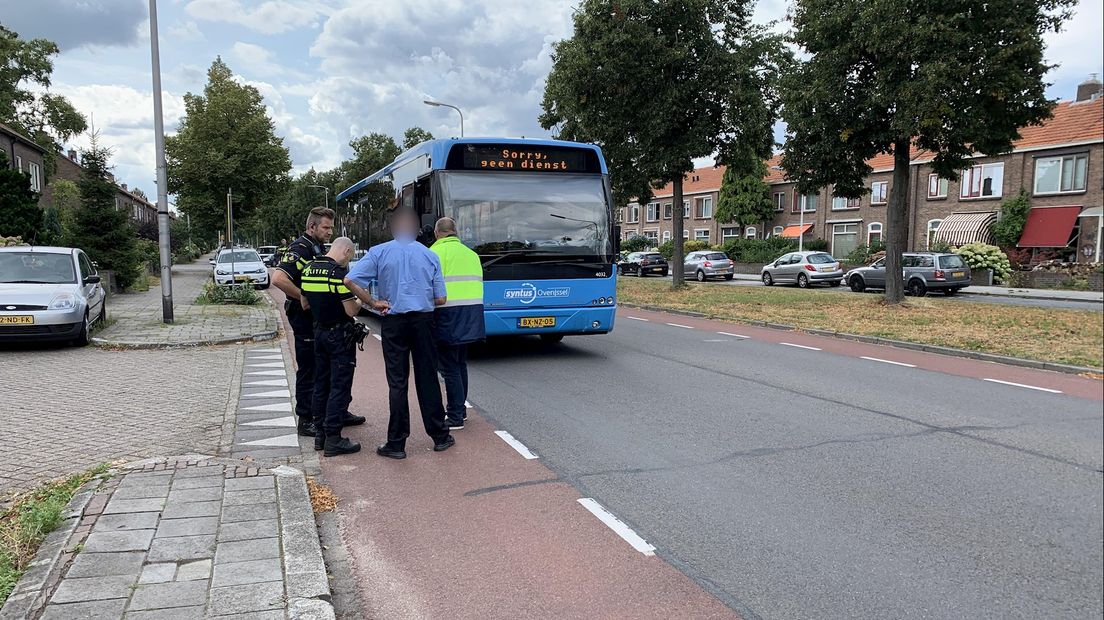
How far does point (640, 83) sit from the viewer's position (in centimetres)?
2206

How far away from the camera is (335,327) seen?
588cm

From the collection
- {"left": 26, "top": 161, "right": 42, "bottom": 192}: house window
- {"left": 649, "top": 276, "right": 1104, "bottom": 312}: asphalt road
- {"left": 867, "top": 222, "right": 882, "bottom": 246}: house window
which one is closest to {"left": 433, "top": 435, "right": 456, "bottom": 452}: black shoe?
{"left": 649, "top": 276, "right": 1104, "bottom": 312}: asphalt road

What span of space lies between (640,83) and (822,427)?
17.4 metres

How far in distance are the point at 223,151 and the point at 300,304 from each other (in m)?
33.7

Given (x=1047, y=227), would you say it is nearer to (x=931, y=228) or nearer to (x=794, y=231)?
(x=931, y=228)

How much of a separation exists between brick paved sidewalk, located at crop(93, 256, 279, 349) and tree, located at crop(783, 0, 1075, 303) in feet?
43.2

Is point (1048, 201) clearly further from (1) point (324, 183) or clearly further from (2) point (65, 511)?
(1) point (324, 183)

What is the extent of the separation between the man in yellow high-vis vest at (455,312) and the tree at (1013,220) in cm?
3519

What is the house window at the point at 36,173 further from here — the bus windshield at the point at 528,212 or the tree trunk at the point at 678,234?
the bus windshield at the point at 528,212

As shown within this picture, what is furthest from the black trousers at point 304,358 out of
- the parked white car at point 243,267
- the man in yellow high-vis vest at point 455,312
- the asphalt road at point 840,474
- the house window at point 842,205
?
the house window at point 842,205

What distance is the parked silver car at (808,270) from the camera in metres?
31.1

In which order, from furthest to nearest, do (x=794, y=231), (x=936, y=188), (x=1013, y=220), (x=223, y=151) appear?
(x=794, y=231) < (x=936, y=188) < (x=223, y=151) < (x=1013, y=220)

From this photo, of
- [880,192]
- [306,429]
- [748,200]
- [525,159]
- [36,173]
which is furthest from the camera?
[748,200]

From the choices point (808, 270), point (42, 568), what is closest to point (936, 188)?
point (808, 270)
